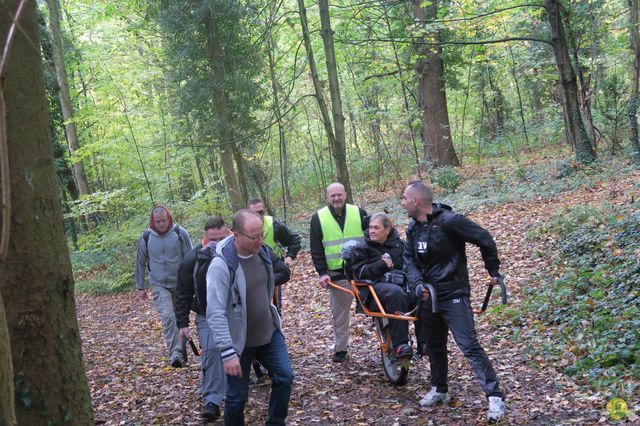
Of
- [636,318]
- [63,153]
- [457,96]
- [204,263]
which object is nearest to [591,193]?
[636,318]

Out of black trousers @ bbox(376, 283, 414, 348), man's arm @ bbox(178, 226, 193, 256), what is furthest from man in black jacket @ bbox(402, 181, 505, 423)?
man's arm @ bbox(178, 226, 193, 256)

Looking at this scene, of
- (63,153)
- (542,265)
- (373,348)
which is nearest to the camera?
(373,348)

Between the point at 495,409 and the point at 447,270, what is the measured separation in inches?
48.9

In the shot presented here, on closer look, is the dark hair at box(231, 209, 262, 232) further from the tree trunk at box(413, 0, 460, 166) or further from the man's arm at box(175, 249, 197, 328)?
the tree trunk at box(413, 0, 460, 166)

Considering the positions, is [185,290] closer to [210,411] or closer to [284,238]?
[210,411]

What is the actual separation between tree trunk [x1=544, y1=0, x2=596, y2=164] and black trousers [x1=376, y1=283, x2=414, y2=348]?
38.3 ft

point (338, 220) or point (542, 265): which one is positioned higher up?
point (338, 220)

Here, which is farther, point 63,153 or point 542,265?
point 63,153

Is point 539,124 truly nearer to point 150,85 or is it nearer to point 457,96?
point 457,96

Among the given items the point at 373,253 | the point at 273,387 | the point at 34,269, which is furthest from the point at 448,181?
the point at 34,269

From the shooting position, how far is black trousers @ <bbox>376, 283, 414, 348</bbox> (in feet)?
19.6

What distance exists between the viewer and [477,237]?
5.12m

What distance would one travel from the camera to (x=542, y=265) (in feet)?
31.0

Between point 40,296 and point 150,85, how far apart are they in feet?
73.6
